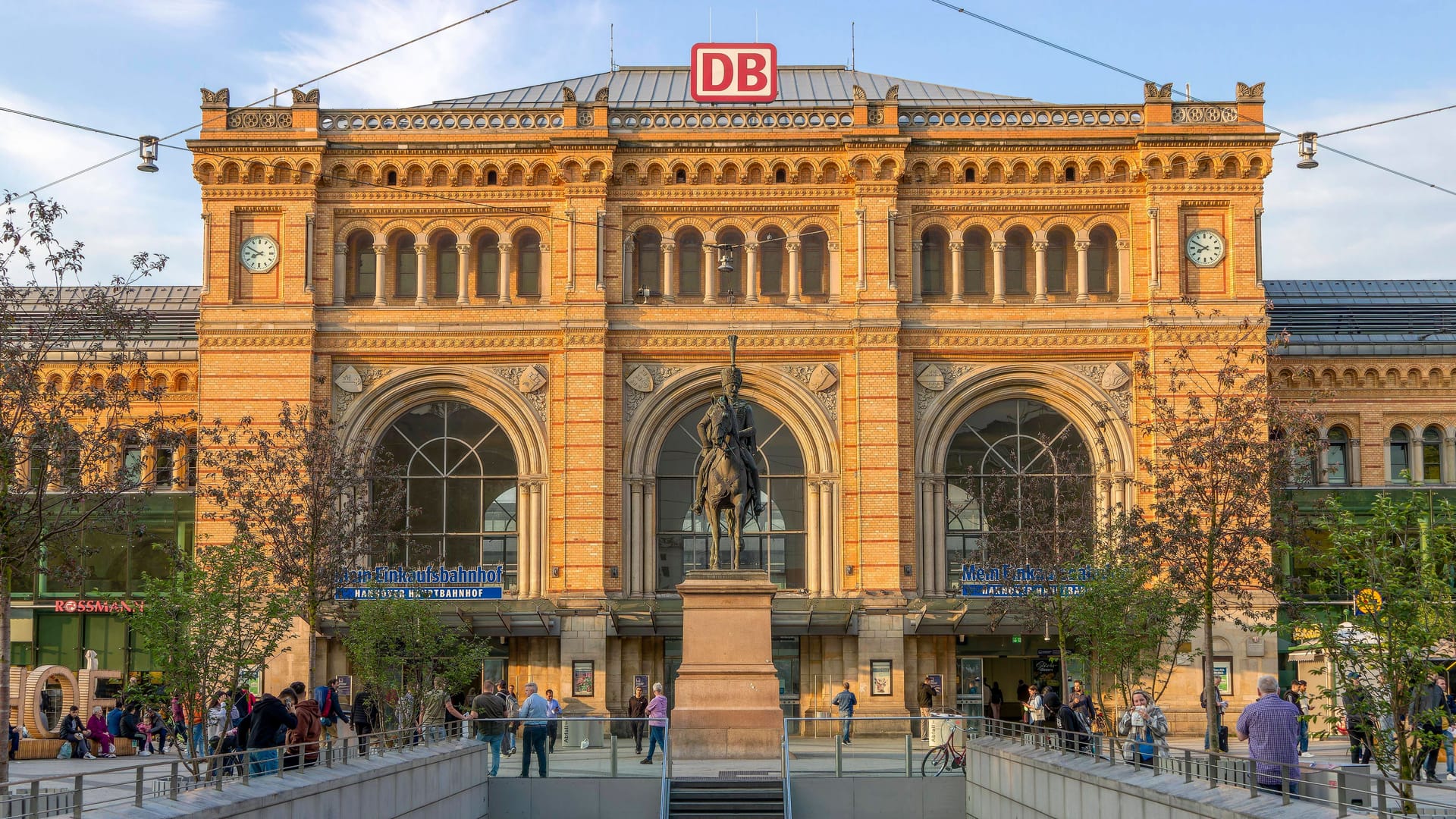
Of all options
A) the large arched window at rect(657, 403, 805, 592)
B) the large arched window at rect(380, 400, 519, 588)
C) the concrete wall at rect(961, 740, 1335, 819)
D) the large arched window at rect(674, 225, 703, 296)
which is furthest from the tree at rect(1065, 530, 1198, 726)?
the large arched window at rect(380, 400, 519, 588)

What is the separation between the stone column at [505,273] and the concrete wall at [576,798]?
20.0m

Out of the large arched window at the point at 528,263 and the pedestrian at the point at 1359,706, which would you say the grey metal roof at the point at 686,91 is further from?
the pedestrian at the point at 1359,706

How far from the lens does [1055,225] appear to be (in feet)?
156

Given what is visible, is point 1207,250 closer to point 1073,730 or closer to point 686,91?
point 686,91

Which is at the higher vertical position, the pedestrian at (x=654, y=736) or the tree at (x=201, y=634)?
the tree at (x=201, y=634)

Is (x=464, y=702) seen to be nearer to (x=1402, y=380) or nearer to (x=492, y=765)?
(x=492, y=765)

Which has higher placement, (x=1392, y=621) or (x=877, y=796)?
(x=1392, y=621)

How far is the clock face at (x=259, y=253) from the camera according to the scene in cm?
4694

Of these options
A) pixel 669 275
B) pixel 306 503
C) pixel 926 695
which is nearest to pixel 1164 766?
pixel 306 503

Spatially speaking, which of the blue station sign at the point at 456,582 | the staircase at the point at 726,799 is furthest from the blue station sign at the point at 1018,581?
the blue station sign at the point at 456,582

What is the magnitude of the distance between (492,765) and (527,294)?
20146mm

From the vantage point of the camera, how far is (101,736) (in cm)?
3891

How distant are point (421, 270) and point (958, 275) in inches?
562

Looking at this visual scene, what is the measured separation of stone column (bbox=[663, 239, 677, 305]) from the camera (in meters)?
47.2
